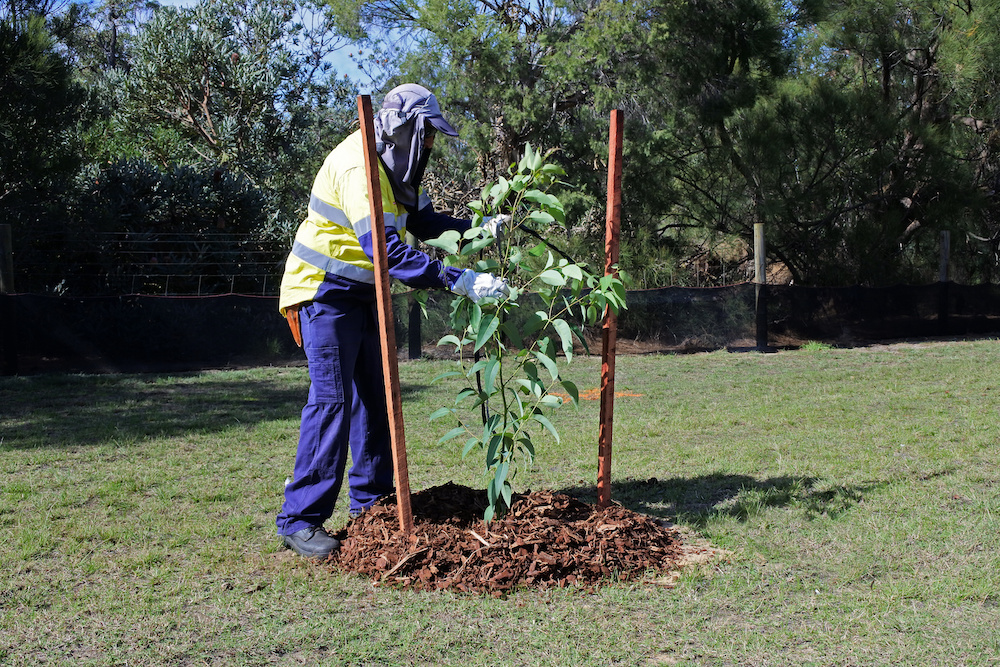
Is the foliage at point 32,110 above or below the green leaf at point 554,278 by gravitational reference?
above

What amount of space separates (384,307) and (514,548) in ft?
3.17

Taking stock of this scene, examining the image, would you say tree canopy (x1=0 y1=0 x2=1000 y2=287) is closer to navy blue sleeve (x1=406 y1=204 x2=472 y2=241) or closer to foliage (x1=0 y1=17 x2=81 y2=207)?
foliage (x1=0 y1=17 x2=81 y2=207)

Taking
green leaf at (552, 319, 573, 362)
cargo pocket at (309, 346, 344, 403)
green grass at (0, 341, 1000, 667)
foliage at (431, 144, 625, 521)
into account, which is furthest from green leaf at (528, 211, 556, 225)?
green grass at (0, 341, 1000, 667)

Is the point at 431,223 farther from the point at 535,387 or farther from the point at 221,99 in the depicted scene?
the point at 221,99

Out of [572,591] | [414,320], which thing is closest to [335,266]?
[572,591]

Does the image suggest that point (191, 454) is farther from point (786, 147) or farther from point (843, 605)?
point (786, 147)

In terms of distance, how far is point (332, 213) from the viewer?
325 centimetres

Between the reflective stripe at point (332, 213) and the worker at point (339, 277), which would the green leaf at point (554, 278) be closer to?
the worker at point (339, 277)

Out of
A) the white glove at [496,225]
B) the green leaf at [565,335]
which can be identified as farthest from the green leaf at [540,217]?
the green leaf at [565,335]

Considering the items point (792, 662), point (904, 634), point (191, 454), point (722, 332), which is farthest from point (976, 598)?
point (722, 332)

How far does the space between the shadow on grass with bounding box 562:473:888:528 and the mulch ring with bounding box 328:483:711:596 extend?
0.49m

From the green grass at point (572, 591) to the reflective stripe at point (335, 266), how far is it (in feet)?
3.60

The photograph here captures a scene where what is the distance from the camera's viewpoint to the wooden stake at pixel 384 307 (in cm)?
295

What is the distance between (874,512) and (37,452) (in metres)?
4.53
